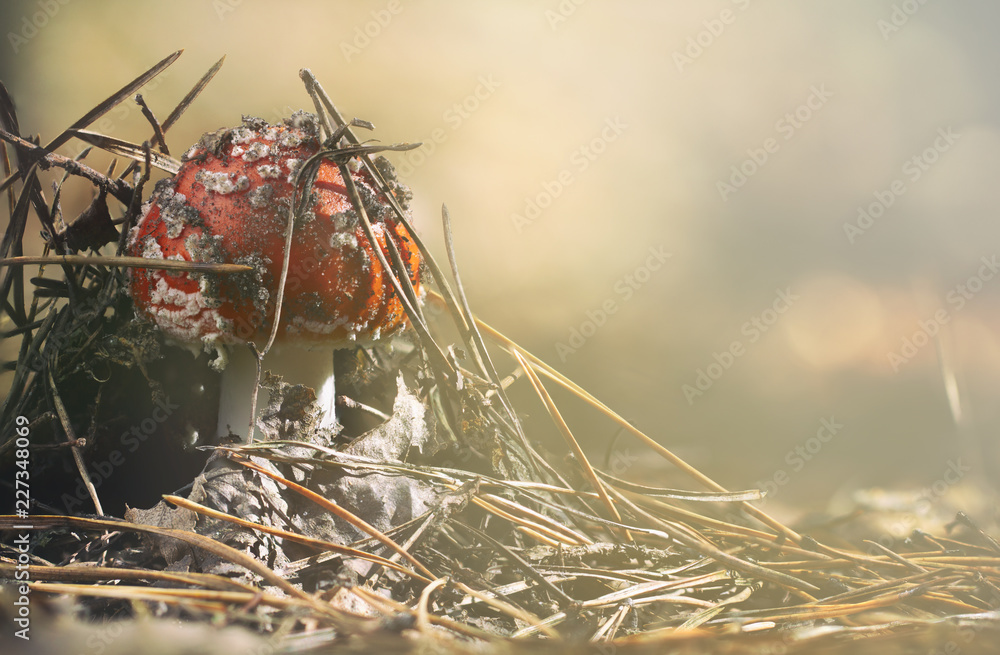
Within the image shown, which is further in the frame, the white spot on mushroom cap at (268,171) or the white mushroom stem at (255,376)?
the white mushroom stem at (255,376)

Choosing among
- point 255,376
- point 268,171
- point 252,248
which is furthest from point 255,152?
point 255,376

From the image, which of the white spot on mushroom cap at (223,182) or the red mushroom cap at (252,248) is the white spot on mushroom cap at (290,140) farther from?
the white spot on mushroom cap at (223,182)

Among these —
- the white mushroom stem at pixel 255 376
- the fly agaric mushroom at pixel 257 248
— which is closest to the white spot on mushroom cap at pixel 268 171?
the fly agaric mushroom at pixel 257 248

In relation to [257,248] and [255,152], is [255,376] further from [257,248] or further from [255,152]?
[255,152]

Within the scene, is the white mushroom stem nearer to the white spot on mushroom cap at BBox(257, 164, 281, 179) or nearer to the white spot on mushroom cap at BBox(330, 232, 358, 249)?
the white spot on mushroom cap at BBox(330, 232, 358, 249)

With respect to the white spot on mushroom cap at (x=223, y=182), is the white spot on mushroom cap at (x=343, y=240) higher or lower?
lower

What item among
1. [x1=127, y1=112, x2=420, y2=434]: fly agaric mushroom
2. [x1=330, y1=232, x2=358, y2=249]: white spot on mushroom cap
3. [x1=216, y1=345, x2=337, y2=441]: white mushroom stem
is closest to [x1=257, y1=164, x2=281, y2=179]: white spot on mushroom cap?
[x1=127, y1=112, x2=420, y2=434]: fly agaric mushroom

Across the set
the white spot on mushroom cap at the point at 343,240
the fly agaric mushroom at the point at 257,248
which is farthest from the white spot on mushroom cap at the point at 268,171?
the white spot on mushroom cap at the point at 343,240

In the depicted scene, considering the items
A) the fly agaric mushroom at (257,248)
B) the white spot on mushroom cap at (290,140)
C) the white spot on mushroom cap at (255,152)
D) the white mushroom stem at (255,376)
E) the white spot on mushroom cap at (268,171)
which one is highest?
the white spot on mushroom cap at (290,140)
